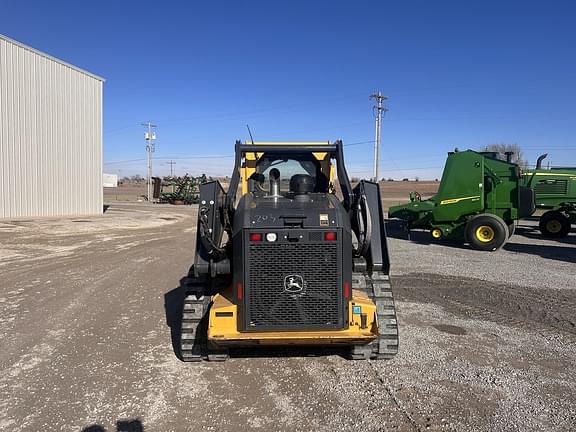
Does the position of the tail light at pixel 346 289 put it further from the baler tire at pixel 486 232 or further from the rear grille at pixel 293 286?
the baler tire at pixel 486 232

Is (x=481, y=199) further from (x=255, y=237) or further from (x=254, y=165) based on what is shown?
(x=255, y=237)

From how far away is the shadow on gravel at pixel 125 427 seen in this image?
3.38 meters

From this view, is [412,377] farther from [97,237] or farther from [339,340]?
[97,237]

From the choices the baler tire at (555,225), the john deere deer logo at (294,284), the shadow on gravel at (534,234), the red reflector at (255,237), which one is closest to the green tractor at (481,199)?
the shadow on gravel at (534,234)

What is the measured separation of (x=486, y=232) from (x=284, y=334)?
10.4 meters

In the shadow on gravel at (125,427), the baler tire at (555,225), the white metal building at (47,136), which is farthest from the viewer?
the white metal building at (47,136)

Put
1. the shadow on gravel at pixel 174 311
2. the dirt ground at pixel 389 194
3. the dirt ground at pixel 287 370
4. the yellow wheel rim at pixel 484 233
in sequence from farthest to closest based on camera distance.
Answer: the dirt ground at pixel 389 194 < the yellow wheel rim at pixel 484 233 < the shadow on gravel at pixel 174 311 < the dirt ground at pixel 287 370

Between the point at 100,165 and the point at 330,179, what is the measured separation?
76.0ft

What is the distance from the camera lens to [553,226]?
16469 mm

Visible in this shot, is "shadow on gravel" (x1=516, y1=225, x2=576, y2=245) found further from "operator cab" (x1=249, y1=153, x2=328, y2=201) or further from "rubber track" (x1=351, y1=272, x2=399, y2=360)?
"rubber track" (x1=351, y1=272, x2=399, y2=360)

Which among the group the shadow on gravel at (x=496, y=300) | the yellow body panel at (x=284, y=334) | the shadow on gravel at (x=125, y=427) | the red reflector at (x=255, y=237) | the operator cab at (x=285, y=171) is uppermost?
the operator cab at (x=285, y=171)

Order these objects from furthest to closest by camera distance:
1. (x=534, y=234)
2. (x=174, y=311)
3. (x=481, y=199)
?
(x=534, y=234)
(x=481, y=199)
(x=174, y=311)

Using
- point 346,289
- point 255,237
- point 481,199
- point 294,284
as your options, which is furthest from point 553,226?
point 255,237

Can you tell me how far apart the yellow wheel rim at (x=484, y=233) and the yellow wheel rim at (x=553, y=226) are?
5127 millimetres
